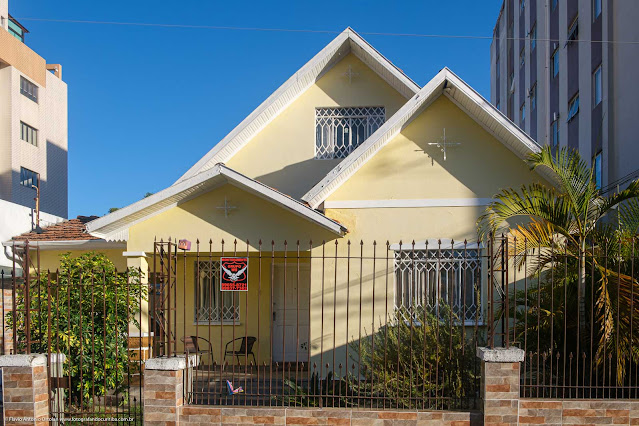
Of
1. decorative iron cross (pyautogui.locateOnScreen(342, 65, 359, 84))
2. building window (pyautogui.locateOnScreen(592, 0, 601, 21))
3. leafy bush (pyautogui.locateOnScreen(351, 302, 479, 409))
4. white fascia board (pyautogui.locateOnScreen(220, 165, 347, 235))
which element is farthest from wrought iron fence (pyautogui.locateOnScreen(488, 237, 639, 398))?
building window (pyautogui.locateOnScreen(592, 0, 601, 21))

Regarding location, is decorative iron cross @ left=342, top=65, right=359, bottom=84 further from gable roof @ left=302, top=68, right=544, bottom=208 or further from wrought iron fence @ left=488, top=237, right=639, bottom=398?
wrought iron fence @ left=488, top=237, right=639, bottom=398

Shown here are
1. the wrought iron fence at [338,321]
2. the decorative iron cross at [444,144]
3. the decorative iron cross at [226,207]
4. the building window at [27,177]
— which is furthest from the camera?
the building window at [27,177]

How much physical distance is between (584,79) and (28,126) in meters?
25.4

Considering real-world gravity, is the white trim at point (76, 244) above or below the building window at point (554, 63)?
below

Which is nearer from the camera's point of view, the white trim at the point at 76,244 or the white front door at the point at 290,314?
the white trim at the point at 76,244

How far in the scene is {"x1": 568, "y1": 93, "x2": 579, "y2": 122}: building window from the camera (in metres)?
18.0

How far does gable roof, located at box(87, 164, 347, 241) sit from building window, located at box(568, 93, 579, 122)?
421 inches

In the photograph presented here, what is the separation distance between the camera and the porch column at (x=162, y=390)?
24.2 ft

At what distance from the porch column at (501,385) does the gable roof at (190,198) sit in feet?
11.5

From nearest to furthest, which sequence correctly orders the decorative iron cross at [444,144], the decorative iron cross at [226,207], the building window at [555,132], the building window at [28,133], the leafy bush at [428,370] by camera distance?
the leafy bush at [428,370] < the decorative iron cross at [444,144] < the decorative iron cross at [226,207] < the building window at [555,132] < the building window at [28,133]

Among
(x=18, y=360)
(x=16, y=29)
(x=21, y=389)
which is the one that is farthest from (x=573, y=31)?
(x=16, y=29)

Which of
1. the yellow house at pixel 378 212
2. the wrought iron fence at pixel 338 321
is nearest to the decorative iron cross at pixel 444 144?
the yellow house at pixel 378 212

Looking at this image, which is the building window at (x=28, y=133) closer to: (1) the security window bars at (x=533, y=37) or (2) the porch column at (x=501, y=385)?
(1) the security window bars at (x=533, y=37)

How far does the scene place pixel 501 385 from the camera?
23.4 feet
